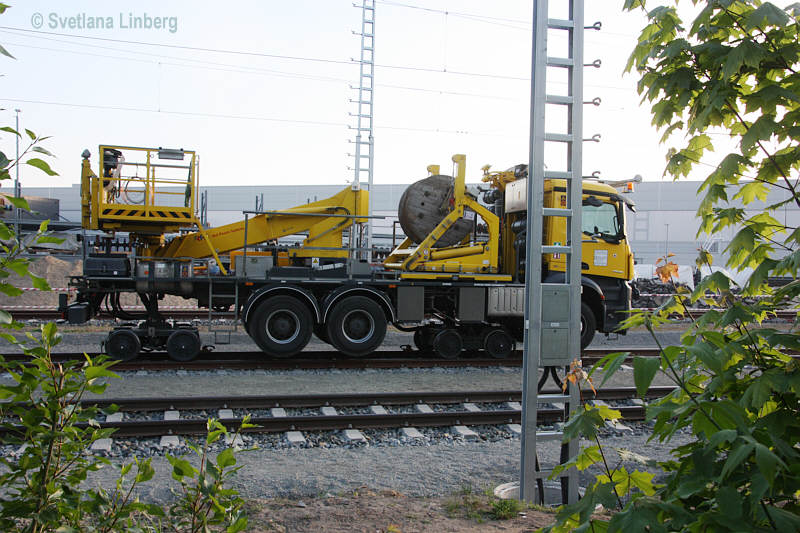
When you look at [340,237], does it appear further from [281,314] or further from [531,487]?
[531,487]

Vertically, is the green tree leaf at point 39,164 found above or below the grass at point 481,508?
above

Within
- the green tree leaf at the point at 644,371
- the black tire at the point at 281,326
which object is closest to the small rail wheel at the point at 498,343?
the black tire at the point at 281,326

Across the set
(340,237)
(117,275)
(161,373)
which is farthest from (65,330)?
(340,237)

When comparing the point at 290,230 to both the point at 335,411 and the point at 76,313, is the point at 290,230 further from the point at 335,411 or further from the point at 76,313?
the point at 335,411

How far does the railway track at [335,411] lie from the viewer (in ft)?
22.6

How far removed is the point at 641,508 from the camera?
1.82m

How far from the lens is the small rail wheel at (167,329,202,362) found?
Answer: 10.9m

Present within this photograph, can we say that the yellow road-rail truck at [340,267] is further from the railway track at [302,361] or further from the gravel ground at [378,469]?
the gravel ground at [378,469]

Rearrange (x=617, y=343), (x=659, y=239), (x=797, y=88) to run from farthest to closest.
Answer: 1. (x=659, y=239)
2. (x=617, y=343)
3. (x=797, y=88)

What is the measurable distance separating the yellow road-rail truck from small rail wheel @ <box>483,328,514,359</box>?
24mm

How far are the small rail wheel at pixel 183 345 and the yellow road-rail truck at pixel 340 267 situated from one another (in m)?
0.02

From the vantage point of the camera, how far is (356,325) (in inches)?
460

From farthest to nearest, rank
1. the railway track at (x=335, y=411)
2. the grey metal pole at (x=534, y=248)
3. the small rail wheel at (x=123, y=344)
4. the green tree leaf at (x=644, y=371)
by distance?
the small rail wheel at (x=123, y=344)
the railway track at (x=335, y=411)
the grey metal pole at (x=534, y=248)
the green tree leaf at (x=644, y=371)

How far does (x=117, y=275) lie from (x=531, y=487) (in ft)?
28.8
